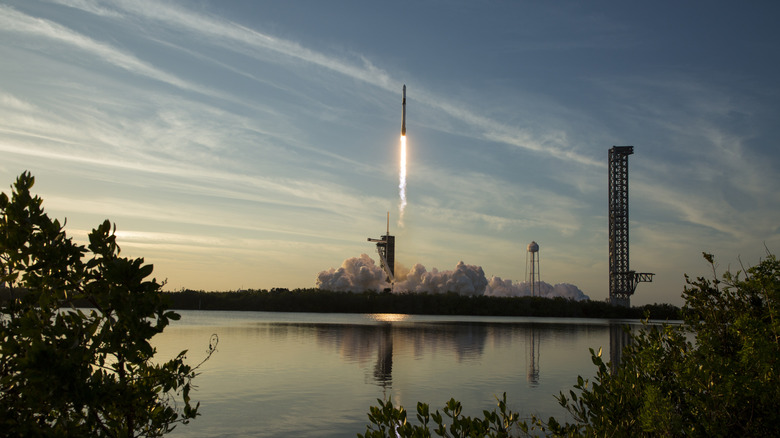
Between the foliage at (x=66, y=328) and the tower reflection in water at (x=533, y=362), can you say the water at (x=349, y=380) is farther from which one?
the foliage at (x=66, y=328)

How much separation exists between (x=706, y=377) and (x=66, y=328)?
8653 mm

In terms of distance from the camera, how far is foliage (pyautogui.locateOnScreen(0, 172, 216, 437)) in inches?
A: 213

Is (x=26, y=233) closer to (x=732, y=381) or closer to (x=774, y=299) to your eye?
(x=732, y=381)

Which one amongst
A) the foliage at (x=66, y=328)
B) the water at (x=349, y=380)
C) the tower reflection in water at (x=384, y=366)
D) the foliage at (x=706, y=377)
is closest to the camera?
the foliage at (x=66, y=328)

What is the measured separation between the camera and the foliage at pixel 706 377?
8.82 metres

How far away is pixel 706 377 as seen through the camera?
9047mm

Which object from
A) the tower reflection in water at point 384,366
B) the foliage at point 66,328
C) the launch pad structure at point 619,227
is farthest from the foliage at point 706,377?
the launch pad structure at point 619,227

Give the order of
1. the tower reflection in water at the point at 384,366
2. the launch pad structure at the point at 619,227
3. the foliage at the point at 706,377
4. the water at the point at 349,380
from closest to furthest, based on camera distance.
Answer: the foliage at the point at 706,377, the water at the point at 349,380, the tower reflection in water at the point at 384,366, the launch pad structure at the point at 619,227

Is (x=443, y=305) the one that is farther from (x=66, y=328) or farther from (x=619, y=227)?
(x=66, y=328)

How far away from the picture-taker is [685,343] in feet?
35.9

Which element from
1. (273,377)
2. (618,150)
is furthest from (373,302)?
(273,377)

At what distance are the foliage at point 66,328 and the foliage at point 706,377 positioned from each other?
6.27 m

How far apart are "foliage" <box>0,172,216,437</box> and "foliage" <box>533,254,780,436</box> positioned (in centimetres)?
627

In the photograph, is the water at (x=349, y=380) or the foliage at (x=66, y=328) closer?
the foliage at (x=66, y=328)
